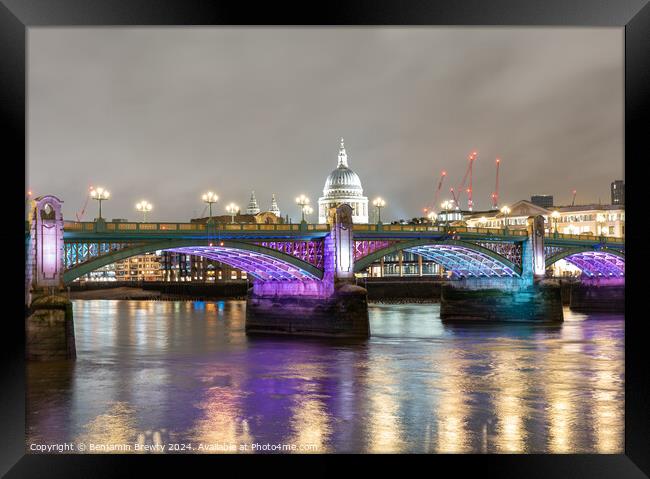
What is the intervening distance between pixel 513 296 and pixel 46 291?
37.7m

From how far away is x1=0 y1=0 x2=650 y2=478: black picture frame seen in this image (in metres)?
12.7

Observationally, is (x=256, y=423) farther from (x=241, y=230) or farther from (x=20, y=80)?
(x=241, y=230)

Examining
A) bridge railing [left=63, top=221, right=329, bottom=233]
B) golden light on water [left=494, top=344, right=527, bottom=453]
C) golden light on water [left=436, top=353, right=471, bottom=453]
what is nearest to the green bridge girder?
bridge railing [left=63, top=221, right=329, bottom=233]

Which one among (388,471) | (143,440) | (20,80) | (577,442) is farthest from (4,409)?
(577,442)

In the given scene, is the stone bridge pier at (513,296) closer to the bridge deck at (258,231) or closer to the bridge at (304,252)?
the bridge at (304,252)

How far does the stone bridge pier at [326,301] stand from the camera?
48.3 meters

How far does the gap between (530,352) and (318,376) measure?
1399 cm

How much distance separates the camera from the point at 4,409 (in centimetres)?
1294

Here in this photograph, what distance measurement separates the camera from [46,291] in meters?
36.5

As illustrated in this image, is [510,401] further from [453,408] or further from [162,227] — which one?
[162,227]

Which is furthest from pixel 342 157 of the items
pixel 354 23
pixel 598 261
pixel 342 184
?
pixel 354 23

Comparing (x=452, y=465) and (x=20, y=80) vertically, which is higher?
(x=20, y=80)

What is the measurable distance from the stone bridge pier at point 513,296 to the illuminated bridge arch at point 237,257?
1746 cm

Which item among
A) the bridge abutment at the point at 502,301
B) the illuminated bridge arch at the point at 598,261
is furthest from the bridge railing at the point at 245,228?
the illuminated bridge arch at the point at 598,261
